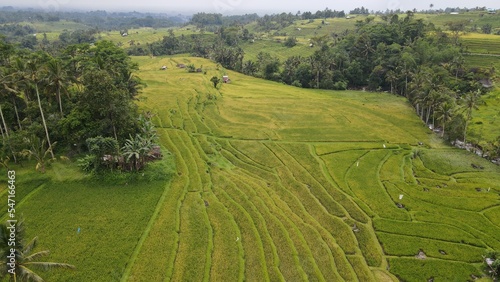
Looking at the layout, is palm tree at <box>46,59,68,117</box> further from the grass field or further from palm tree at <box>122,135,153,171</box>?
palm tree at <box>122,135,153,171</box>

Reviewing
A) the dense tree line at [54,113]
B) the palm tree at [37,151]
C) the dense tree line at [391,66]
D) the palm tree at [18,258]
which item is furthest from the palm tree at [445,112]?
the palm tree at [18,258]

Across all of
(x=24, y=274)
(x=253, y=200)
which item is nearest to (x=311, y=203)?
(x=253, y=200)

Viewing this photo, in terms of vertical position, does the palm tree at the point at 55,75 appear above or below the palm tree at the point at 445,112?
above

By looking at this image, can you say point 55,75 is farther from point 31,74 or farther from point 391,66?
point 391,66

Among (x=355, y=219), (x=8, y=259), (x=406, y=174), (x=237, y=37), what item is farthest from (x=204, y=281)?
(x=237, y=37)

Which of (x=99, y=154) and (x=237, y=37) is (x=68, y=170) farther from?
(x=237, y=37)

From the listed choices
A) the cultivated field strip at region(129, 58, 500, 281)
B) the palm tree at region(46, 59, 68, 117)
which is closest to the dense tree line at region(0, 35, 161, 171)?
the palm tree at region(46, 59, 68, 117)

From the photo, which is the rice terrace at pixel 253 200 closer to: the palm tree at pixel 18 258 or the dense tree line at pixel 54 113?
the palm tree at pixel 18 258
